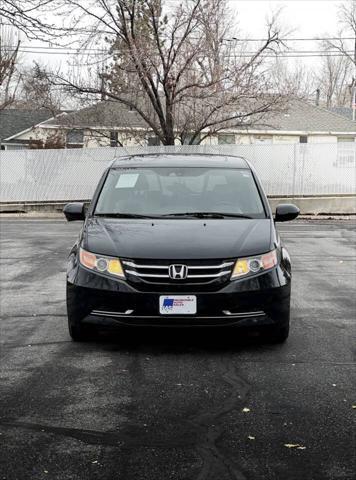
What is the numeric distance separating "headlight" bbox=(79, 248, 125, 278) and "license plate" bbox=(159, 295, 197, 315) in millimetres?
404

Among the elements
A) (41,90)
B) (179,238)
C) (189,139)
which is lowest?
(179,238)

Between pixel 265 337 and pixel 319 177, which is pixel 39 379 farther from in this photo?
pixel 319 177

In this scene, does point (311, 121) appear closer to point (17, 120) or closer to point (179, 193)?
point (17, 120)

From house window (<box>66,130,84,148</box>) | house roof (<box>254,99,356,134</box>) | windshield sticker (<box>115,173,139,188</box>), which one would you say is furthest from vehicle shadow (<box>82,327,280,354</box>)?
house roof (<box>254,99,356,134</box>)

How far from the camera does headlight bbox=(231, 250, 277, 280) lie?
5.20m

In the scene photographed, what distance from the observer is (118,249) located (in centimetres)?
531

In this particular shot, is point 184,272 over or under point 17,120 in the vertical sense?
under

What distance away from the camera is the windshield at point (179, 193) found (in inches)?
244

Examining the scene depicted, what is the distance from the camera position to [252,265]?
5254 mm

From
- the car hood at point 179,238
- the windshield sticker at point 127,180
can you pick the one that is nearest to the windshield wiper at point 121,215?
the car hood at point 179,238

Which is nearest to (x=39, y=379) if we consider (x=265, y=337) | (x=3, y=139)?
(x=265, y=337)

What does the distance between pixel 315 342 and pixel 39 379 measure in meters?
2.46

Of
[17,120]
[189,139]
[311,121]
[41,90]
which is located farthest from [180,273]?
[17,120]

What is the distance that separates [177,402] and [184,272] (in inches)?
47.9
